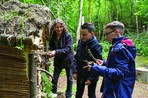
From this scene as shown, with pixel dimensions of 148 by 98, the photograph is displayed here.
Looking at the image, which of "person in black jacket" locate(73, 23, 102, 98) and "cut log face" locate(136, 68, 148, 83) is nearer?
"person in black jacket" locate(73, 23, 102, 98)

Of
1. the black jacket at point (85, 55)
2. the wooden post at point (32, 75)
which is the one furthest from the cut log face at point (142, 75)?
the wooden post at point (32, 75)

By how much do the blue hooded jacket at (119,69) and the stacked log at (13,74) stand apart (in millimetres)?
890

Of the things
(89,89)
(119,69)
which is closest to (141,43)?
(89,89)

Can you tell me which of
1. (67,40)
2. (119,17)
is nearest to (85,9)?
(119,17)

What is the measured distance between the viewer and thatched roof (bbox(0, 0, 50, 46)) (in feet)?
10.9

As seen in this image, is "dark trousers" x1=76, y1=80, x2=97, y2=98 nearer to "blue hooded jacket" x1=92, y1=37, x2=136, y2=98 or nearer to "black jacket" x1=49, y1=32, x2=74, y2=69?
"black jacket" x1=49, y1=32, x2=74, y2=69

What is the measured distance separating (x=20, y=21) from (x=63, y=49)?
7.89 ft

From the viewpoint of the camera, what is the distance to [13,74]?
3.54 metres

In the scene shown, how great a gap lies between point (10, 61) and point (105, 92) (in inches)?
50.9

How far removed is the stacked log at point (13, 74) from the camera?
3.45m

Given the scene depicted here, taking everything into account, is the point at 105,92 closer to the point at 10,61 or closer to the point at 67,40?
the point at 10,61

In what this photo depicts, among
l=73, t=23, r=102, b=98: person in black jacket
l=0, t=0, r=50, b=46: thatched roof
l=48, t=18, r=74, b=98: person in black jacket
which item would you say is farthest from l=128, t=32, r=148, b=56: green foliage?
l=0, t=0, r=50, b=46: thatched roof

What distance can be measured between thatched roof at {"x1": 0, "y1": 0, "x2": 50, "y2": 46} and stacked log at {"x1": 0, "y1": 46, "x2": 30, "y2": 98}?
206 mm

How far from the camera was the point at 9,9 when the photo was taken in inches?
156
